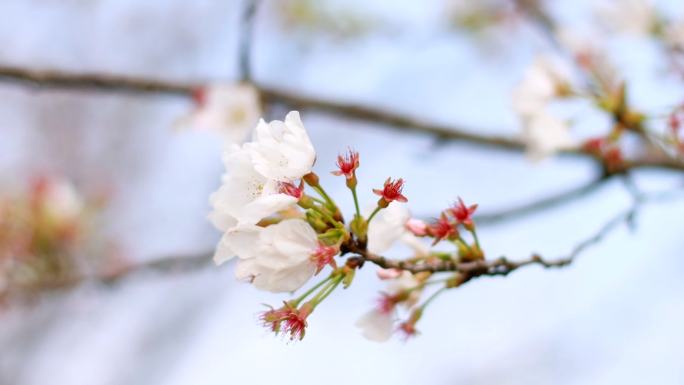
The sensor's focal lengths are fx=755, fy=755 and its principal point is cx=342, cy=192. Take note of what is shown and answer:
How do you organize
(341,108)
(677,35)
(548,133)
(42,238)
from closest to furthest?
1. (548,133)
2. (677,35)
3. (341,108)
4. (42,238)

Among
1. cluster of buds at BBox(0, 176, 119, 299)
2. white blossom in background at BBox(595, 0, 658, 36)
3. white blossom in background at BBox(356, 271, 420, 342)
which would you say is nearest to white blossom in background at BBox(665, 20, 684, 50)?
white blossom in background at BBox(595, 0, 658, 36)

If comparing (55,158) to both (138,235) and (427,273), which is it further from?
(427,273)

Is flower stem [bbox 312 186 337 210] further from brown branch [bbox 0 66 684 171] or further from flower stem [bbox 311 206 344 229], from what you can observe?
brown branch [bbox 0 66 684 171]

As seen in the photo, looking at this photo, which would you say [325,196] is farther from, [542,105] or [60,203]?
[60,203]

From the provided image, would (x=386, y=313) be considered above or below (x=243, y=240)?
below

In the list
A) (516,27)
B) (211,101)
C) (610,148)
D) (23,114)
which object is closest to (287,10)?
(516,27)

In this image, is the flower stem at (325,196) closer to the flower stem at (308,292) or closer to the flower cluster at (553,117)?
the flower stem at (308,292)

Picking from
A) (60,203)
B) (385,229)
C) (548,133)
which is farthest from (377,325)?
(60,203)
